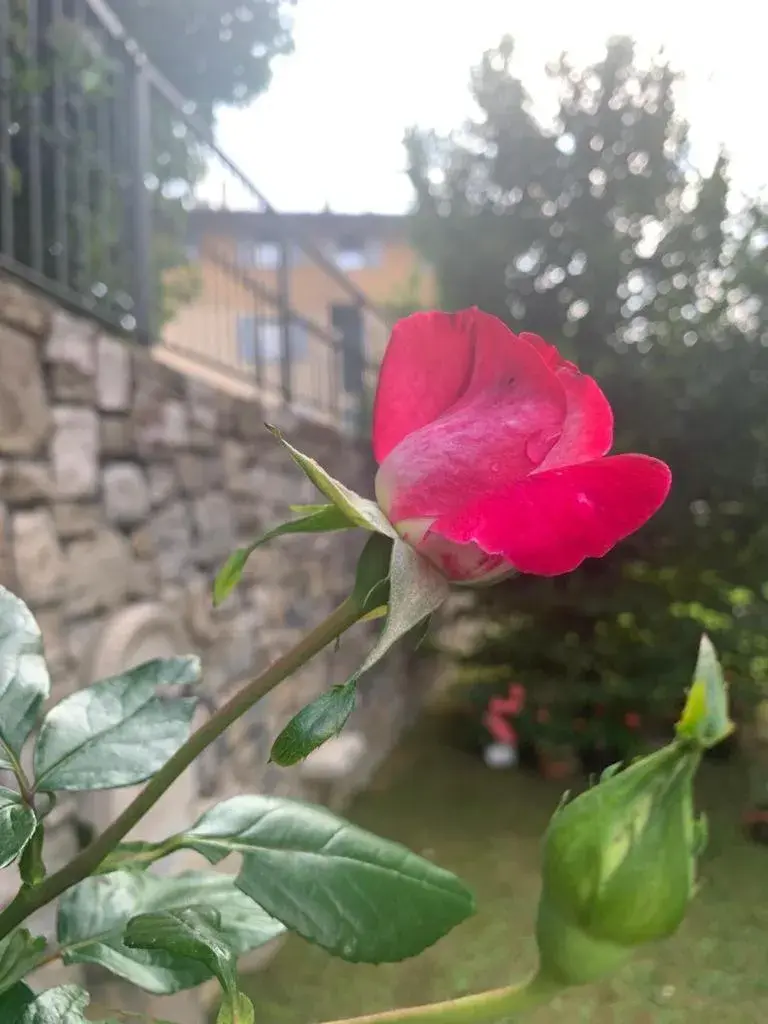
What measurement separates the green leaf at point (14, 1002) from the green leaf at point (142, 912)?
4cm

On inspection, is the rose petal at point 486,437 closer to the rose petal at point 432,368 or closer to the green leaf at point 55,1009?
the rose petal at point 432,368

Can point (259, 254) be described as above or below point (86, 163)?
below

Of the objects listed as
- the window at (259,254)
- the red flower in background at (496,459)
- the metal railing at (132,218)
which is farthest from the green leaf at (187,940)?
the window at (259,254)

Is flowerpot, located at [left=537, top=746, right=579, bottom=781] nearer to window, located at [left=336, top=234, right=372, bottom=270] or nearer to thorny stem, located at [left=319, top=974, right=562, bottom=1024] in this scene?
thorny stem, located at [left=319, top=974, right=562, bottom=1024]

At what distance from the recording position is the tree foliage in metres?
2.64

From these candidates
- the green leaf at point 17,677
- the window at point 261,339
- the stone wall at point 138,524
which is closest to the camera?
the green leaf at point 17,677

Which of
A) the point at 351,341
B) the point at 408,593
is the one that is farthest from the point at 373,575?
the point at 351,341

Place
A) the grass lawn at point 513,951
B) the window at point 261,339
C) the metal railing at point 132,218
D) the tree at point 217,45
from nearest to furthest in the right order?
the metal railing at point 132,218 < the grass lawn at point 513,951 < the window at point 261,339 < the tree at point 217,45

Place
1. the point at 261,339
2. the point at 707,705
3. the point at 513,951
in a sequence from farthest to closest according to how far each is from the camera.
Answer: the point at 261,339, the point at 513,951, the point at 707,705

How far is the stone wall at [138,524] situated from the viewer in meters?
1.08

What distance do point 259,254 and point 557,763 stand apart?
1.82m

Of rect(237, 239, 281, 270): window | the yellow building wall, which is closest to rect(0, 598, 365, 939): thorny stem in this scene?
the yellow building wall

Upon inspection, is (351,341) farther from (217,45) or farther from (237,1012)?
(237,1012)

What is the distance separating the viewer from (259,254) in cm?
270
